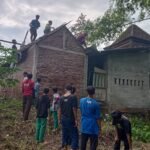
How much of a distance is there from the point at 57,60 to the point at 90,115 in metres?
9.58

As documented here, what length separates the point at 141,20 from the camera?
1658 cm

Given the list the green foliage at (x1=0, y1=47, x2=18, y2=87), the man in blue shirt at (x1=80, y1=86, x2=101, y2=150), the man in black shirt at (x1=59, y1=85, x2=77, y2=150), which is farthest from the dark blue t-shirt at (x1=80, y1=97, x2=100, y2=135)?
the green foliage at (x1=0, y1=47, x2=18, y2=87)

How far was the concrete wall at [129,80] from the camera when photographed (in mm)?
18141

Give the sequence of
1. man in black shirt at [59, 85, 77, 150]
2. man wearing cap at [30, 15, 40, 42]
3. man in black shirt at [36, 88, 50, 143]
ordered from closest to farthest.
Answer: man in black shirt at [59, 85, 77, 150], man in black shirt at [36, 88, 50, 143], man wearing cap at [30, 15, 40, 42]

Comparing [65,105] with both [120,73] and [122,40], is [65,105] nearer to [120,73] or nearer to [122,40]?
[120,73]

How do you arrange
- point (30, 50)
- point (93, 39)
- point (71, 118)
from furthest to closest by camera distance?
point (93, 39)
point (30, 50)
point (71, 118)

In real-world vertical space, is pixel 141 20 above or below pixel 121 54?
above

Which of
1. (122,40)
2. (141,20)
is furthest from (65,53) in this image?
(122,40)

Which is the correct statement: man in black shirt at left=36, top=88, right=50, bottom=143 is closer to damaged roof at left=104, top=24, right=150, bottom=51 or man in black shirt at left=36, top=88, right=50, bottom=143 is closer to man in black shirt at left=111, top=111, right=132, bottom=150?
man in black shirt at left=111, top=111, right=132, bottom=150

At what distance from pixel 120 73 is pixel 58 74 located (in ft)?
14.2

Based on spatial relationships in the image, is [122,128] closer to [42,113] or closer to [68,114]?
[68,114]

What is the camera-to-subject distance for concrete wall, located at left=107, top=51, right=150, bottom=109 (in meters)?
18.1

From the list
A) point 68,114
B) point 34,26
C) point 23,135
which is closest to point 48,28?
point 34,26

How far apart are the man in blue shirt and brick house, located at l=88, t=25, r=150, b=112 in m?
10.6
